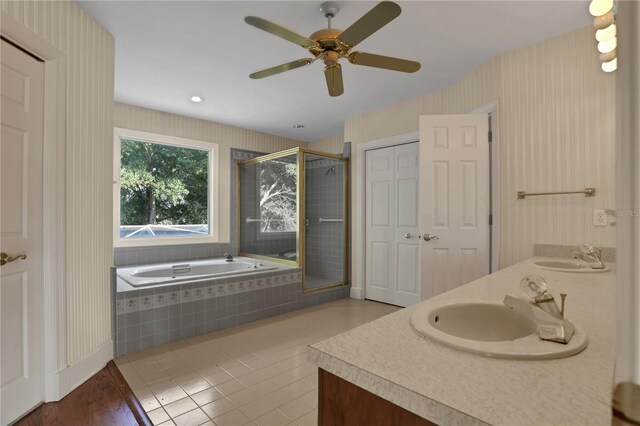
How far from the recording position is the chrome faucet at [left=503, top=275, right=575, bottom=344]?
0.75 meters

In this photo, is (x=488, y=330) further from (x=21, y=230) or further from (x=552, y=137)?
(x=21, y=230)

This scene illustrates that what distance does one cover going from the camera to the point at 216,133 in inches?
176

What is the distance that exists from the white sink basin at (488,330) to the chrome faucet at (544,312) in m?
0.02

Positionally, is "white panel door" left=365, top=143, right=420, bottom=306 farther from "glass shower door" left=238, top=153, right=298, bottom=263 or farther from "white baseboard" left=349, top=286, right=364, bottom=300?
"glass shower door" left=238, top=153, right=298, bottom=263

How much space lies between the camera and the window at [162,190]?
3.74m

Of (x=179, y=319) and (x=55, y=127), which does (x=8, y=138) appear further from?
(x=179, y=319)

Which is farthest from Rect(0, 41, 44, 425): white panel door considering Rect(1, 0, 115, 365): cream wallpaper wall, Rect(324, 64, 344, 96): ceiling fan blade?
Rect(324, 64, 344, 96): ceiling fan blade

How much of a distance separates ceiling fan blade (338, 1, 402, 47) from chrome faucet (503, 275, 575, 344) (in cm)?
124

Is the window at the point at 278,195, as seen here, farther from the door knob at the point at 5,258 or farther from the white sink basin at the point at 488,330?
the white sink basin at the point at 488,330

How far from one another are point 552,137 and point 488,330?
6.38 ft

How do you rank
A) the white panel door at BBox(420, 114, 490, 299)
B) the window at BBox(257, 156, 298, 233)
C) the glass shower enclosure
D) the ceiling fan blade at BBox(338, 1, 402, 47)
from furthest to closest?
the window at BBox(257, 156, 298, 233) → the glass shower enclosure → the white panel door at BBox(420, 114, 490, 299) → the ceiling fan blade at BBox(338, 1, 402, 47)

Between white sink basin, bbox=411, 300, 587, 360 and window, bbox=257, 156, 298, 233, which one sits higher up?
window, bbox=257, 156, 298, 233

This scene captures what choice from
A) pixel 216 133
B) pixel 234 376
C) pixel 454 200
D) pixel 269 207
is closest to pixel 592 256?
pixel 454 200

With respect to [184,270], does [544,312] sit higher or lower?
higher
